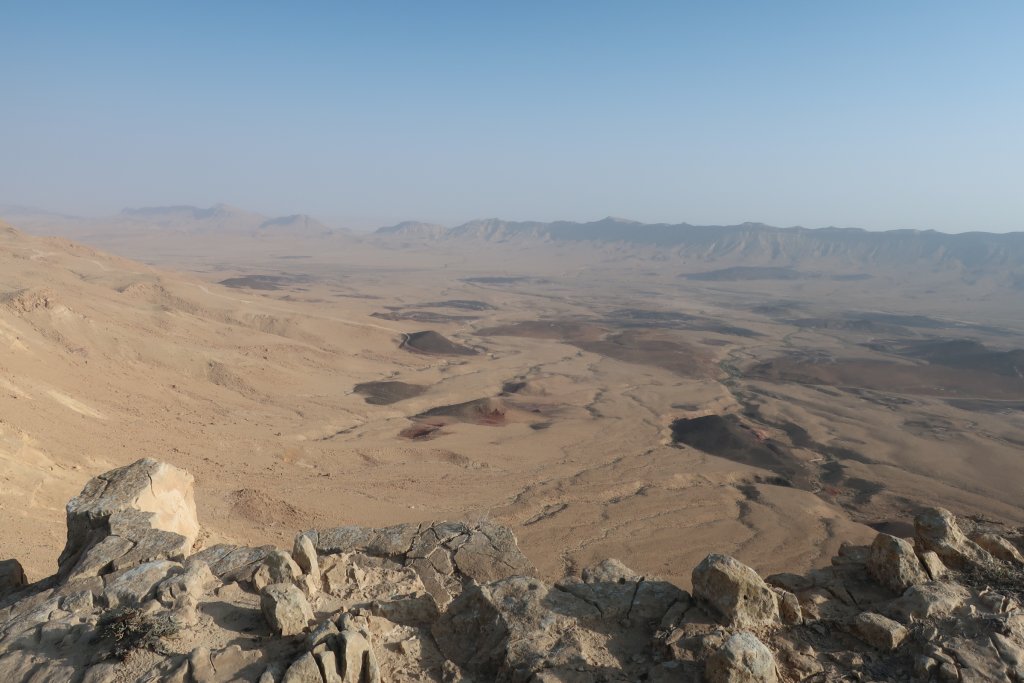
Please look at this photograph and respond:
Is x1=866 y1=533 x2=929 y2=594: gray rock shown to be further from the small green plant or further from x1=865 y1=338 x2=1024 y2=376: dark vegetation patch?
x1=865 y1=338 x2=1024 y2=376: dark vegetation patch

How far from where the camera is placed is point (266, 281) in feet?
238

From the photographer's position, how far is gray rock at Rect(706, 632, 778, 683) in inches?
168

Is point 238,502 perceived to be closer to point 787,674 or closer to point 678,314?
point 787,674

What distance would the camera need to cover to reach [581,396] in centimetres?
2955

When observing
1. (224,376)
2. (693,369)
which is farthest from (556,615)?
(693,369)

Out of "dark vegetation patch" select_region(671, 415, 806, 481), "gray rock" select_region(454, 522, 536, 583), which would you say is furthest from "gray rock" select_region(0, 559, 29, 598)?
"dark vegetation patch" select_region(671, 415, 806, 481)

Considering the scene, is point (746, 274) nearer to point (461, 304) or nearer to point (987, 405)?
point (461, 304)

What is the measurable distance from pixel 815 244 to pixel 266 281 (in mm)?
132774

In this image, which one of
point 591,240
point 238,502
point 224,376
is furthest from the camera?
point 591,240

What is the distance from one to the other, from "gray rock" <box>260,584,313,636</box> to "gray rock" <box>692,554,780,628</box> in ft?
11.7

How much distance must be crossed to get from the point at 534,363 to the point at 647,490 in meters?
20.6

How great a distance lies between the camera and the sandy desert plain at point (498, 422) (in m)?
13.4

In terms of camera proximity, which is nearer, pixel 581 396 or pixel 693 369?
pixel 581 396

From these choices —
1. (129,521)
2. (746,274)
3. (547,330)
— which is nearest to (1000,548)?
(129,521)
